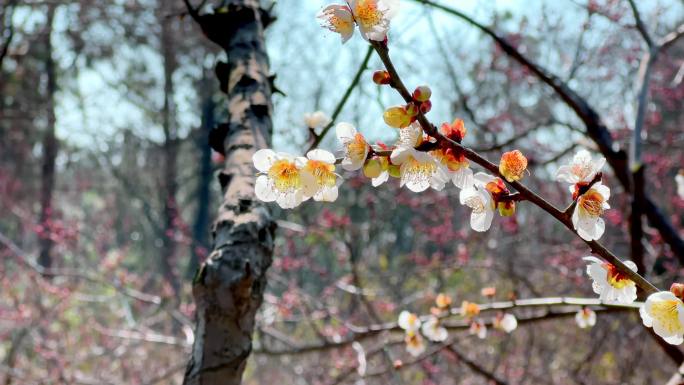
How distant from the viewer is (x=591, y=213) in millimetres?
764

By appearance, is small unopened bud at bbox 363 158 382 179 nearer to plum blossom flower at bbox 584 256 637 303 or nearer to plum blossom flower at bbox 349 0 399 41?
plum blossom flower at bbox 349 0 399 41

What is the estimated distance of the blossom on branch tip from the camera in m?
0.75

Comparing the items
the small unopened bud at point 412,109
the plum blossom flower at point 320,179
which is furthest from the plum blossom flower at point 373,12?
the plum blossom flower at point 320,179

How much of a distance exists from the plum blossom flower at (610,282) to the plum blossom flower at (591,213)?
12 cm

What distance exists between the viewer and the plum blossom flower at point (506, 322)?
1.61 metres

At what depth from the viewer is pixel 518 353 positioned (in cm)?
519

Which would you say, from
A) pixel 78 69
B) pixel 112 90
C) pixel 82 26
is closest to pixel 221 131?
pixel 82 26

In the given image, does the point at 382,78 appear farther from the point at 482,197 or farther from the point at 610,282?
the point at 610,282

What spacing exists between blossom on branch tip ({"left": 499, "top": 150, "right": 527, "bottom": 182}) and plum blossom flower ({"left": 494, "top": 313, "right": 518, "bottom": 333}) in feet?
3.12

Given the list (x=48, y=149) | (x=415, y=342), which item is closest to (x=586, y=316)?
(x=415, y=342)

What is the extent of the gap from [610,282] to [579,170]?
0.63 ft

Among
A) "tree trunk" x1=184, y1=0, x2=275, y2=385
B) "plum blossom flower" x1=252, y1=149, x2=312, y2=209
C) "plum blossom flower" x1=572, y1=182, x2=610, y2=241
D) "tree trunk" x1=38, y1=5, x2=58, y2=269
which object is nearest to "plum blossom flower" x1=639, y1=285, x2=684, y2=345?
"plum blossom flower" x1=572, y1=182, x2=610, y2=241

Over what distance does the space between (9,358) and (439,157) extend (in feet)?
13.6

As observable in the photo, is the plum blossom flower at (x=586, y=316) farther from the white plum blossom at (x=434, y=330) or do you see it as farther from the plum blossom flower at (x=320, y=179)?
the plum blossom flower at (x=320, y=179)
